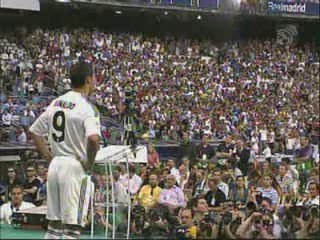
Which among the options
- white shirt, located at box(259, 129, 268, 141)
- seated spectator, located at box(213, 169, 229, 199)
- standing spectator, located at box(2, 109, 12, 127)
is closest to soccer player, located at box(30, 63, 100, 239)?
seated spectator, located at box(213, 169, 229, 199)

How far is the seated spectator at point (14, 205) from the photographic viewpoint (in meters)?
11.6

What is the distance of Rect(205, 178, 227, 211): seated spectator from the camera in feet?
37.1

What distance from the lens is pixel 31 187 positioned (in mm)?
12656

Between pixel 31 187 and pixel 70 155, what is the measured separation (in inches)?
256

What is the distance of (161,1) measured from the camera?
3309cm

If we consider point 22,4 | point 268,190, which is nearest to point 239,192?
point 268,190

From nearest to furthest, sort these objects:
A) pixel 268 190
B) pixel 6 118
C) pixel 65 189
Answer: pixel 65 189 < pixel 268 190 < pixel 6 118

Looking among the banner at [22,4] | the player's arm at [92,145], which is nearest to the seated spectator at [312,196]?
the player's arm at [92,145]

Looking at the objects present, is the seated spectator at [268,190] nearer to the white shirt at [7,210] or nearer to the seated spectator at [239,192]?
the seated spectator at [239,192]

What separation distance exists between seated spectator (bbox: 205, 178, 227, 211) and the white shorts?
4.95 metres

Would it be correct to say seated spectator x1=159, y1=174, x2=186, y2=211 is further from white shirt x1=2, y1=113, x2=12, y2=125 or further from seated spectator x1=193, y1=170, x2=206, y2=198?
white shirt x1=2, y1=113, x2=12, y2=125

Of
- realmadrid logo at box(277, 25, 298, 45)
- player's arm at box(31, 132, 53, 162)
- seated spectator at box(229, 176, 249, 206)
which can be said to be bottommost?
seated spectator at box(229, 176, 249, 206)

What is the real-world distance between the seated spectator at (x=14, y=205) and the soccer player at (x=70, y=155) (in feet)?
17.3

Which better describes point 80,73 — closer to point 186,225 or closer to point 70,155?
point 70,155
